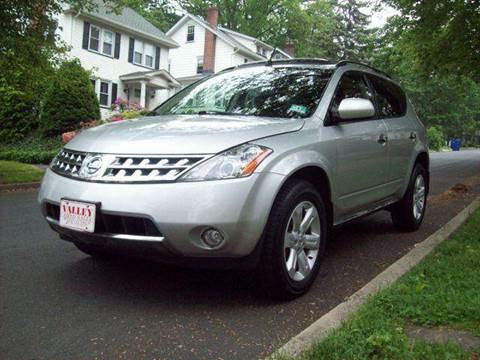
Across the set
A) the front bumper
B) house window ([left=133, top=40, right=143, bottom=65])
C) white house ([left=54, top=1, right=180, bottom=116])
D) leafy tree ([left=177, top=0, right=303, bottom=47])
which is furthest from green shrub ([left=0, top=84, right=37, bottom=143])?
leafy tree ([left=177, top=0, right=303, bottom=47])

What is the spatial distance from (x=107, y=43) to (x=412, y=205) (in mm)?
24025

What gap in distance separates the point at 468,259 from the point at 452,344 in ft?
5.46

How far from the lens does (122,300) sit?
3350 millimetres

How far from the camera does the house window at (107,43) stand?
26.4 metres

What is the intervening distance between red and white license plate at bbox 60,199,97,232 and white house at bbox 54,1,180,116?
21.7 m

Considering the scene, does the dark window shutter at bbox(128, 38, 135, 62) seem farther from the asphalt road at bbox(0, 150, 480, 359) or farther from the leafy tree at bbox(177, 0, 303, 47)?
the asphalt road at bbox(0, 150, 480, 359)

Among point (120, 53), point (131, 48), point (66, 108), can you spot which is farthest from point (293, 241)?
point (131, 48)

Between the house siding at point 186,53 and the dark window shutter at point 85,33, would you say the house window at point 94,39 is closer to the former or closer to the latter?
the dark window shutter at point 85,33

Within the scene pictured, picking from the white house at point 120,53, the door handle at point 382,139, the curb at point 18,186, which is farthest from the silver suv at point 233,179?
the white house at point 120,53

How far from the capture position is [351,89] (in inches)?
179

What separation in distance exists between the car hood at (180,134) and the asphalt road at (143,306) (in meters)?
1.00

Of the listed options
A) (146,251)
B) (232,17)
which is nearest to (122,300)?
(146,251)

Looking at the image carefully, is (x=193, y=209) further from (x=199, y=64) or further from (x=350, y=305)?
(x=199, y=64)

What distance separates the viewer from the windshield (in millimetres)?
3947
